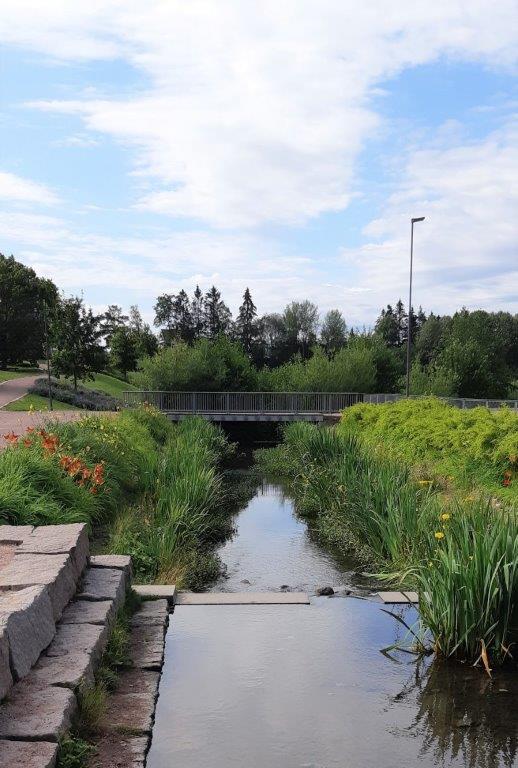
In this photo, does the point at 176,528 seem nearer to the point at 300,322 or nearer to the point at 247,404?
the point at 247,404

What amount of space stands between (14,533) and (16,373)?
4248 cm

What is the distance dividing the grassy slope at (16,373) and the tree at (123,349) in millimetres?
6799

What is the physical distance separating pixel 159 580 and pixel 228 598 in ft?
3.49

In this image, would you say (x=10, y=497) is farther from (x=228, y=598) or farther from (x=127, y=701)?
(x=127, y=701)

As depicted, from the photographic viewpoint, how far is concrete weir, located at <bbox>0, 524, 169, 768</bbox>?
12.7 ft

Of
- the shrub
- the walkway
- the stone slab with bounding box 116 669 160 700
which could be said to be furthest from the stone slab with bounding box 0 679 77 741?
the shrub

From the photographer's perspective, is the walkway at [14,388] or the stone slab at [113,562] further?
the walkway at [14,388]

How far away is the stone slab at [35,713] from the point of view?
→ 373 centimetres

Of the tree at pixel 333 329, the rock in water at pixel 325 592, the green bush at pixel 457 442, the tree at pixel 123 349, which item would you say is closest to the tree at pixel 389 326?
the tree at pixel 333 329

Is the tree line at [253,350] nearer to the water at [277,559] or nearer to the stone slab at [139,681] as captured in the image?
the water at [277,559]

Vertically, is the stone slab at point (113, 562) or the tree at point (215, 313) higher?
the tree at point (215, 313)

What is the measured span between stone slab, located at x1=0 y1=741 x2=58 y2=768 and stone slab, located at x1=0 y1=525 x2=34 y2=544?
2.99 m

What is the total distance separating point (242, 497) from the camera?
16.4 metres

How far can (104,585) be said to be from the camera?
6.11 m
